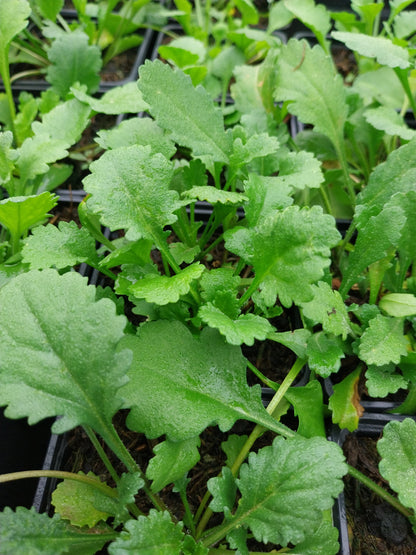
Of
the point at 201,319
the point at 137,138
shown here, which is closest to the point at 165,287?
the point at 201,319

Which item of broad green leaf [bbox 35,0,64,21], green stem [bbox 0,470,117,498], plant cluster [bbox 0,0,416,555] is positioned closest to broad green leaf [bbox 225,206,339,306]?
plant cluster [bbox 0,0,416,555]

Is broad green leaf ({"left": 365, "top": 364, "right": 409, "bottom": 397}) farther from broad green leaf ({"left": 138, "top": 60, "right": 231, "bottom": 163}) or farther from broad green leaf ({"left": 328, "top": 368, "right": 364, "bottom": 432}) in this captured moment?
broad green leaf ({"left": 138, "top": 60, "right": 231, "bottom": 163})

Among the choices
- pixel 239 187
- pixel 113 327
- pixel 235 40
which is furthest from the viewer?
pixel 235 40

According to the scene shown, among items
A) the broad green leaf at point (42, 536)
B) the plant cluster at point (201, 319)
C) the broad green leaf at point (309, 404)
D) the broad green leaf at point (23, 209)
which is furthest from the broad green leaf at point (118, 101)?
the broad green leaf at point (42, 536)

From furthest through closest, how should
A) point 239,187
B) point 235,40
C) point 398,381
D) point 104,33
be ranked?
point 104,33
point 235,40
point 239,187
point 398,381

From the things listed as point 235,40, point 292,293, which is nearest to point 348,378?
point 292,293

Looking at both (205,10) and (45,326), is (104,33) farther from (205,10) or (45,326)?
(45,326)
